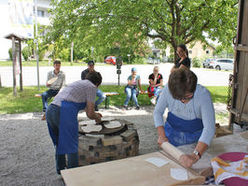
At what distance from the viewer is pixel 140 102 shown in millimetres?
9031

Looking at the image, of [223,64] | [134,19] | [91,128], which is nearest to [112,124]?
[91,128]

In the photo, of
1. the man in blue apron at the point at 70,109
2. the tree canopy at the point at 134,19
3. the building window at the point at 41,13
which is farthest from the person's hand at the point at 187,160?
the building window at the point at 41,13

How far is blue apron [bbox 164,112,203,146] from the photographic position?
2.42 meters

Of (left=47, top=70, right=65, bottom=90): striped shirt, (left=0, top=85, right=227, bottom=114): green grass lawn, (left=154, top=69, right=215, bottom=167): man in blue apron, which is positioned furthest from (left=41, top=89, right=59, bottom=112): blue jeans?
(left=154, top=69, right=215, bottom=167): man in blue apron

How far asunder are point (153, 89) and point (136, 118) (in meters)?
1.50

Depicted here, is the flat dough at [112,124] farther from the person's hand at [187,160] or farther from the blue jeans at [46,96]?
the blue jeans at [46,96]

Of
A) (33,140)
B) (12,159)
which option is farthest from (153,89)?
(12,159)

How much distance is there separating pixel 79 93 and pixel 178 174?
1.62 metres

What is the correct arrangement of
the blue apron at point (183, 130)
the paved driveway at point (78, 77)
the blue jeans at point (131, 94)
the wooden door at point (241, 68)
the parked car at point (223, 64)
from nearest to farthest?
the blue apron at point (183, 130), the wooden door at point (241, 68), the blue jeans at point (131, 94), the paved driveway at point (78, 77), the parked car at point (223, 64)

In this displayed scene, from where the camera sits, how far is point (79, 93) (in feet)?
9.53

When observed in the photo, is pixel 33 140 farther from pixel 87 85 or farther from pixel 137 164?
pixel 137 164

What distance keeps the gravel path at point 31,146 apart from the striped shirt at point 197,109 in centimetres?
209

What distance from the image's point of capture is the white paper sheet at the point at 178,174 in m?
1.74

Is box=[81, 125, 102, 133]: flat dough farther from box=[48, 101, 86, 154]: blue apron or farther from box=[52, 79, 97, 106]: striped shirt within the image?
box=[52, 79, 97, 106]: striped shirt
